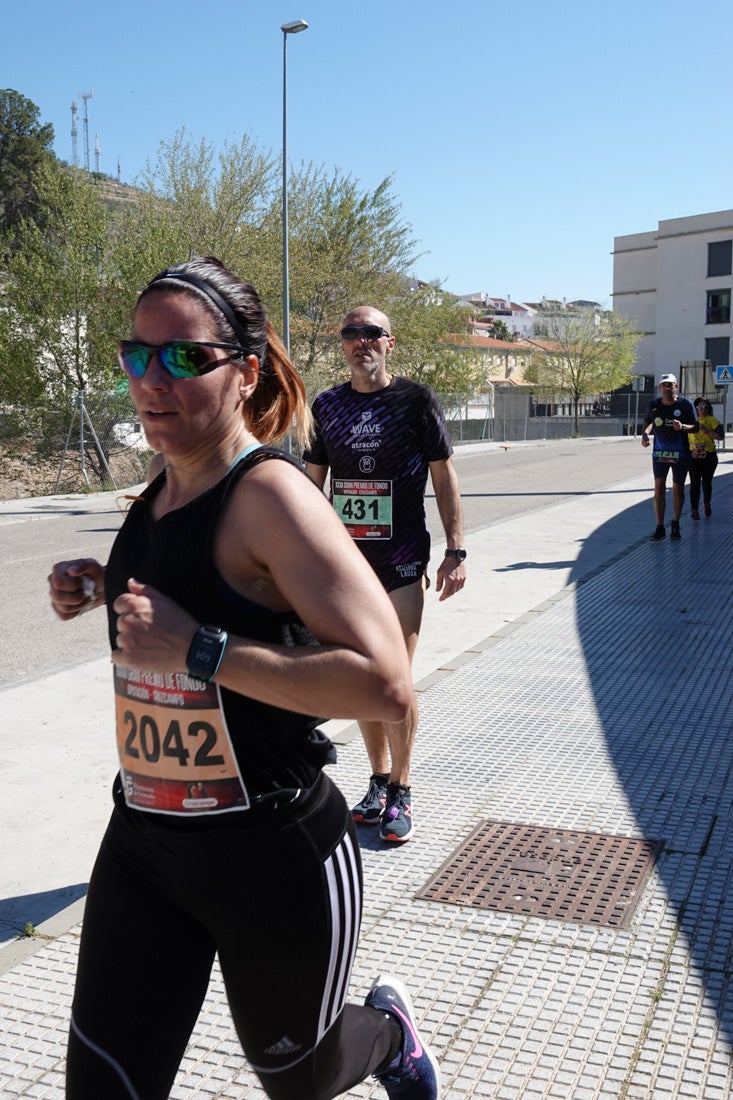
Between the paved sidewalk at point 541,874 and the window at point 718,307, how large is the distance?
6405cm

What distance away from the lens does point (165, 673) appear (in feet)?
5.77

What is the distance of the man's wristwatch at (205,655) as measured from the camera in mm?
1666

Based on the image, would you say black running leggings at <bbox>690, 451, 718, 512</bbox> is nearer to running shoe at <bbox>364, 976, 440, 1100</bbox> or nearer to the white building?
running shoe at <bbox>364, 976, 440, 1100</bbox>

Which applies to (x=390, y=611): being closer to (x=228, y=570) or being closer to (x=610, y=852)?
(x=228, y=570)

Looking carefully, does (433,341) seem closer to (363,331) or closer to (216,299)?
(363,331)

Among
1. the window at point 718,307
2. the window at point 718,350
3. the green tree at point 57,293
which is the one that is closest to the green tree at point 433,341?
the green tree at point 57,293

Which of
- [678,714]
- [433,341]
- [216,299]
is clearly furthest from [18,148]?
[216,299]

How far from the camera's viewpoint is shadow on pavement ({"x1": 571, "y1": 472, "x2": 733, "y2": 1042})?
3.71 metres

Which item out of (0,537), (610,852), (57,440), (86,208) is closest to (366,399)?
(610,852)

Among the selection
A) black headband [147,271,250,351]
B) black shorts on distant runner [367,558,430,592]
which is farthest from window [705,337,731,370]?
black headband [147,271,250,351]

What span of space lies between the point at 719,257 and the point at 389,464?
69857 millimetres

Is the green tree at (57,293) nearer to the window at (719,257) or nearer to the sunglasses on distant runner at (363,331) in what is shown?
the sunglasses on distant runner at (363,331)

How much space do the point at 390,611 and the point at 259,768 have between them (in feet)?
1.12

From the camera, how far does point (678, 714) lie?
5898 mm
